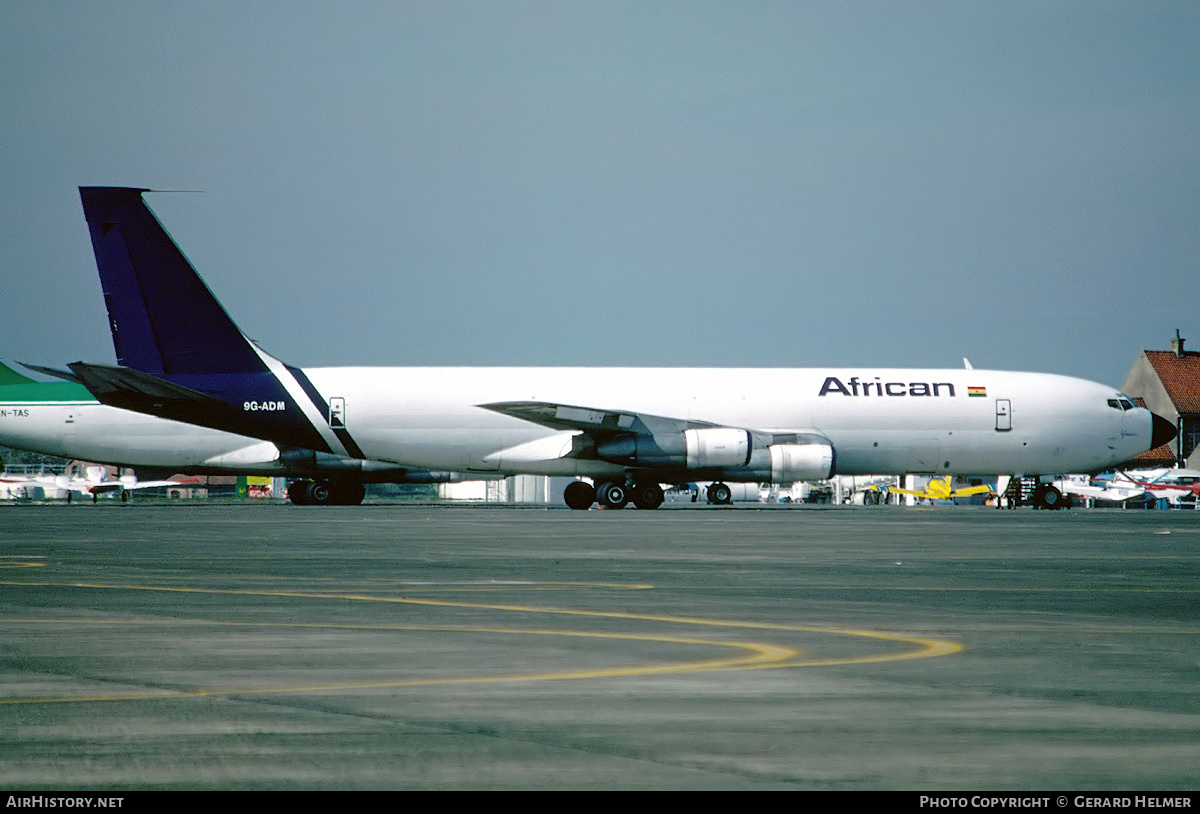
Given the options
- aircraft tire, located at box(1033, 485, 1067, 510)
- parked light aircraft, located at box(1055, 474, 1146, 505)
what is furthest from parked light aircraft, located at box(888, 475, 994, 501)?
aircraft tire, located at box(1033, 485, 1067, 510)

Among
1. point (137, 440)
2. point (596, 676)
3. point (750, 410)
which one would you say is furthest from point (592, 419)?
point (596, 676)

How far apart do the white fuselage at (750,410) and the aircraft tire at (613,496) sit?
1.83 feet

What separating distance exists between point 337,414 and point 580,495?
8.49 meters

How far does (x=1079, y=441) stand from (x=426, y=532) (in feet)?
92.3

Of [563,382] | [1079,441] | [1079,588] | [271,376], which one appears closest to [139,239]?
[271,376]

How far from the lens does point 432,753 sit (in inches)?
222

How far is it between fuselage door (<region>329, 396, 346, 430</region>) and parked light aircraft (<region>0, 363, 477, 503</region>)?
4.09 metres

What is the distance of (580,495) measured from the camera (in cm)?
4831

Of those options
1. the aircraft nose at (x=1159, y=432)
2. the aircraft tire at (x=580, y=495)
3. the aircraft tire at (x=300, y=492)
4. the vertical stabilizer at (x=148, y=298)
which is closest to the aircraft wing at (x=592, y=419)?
the aircraft tire at (x=580, y=495)

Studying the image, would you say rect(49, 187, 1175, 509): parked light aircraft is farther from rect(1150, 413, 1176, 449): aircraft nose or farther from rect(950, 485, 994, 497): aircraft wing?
rect(950, 485, 994, 497): aircraft wing

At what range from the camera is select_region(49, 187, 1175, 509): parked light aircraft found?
45.4 metres

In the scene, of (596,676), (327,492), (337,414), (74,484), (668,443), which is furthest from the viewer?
(74,484)

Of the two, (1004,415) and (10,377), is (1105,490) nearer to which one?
(1004,415)

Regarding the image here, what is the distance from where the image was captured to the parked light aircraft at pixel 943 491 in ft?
254
